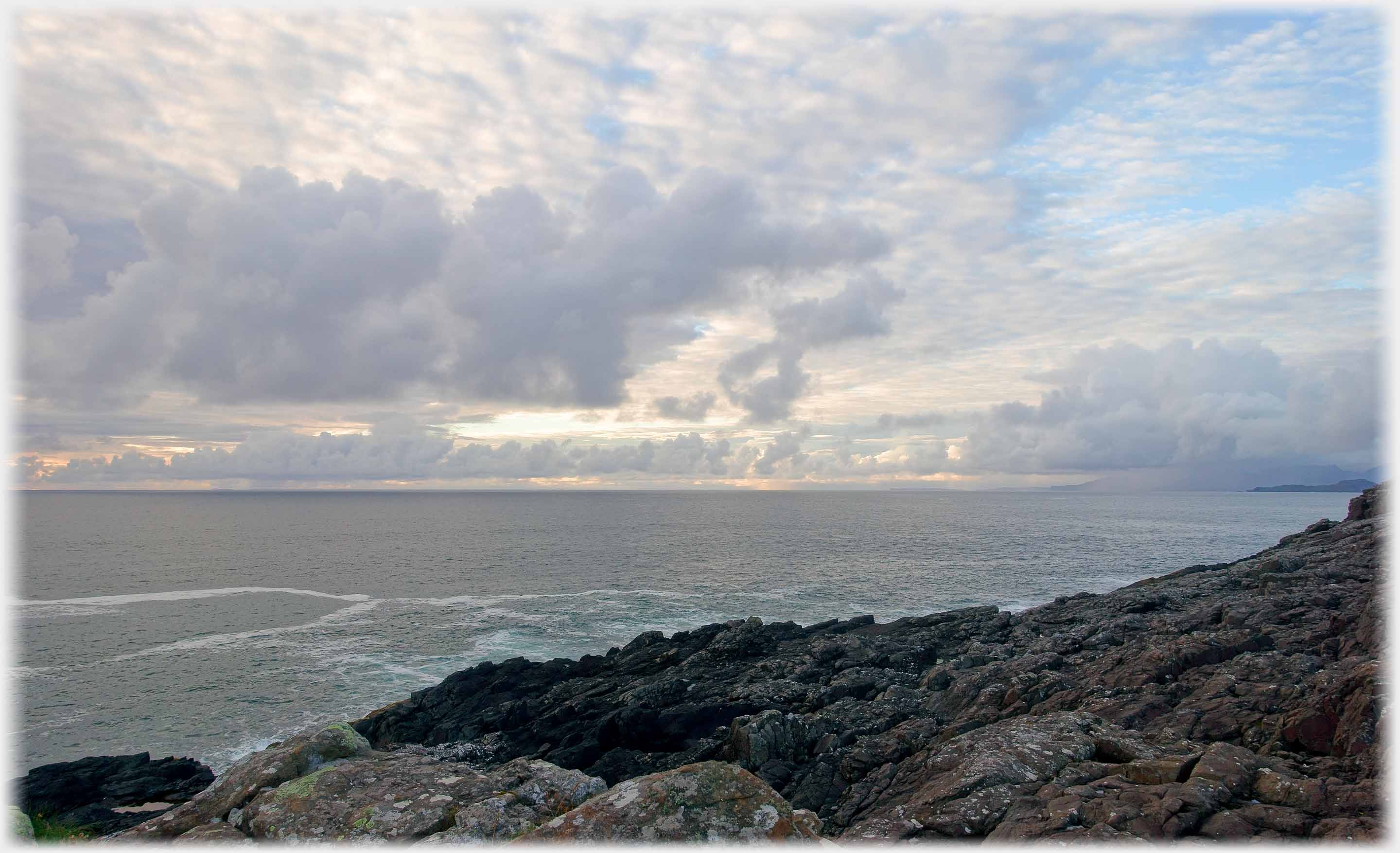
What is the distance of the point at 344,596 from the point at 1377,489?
96.2 m

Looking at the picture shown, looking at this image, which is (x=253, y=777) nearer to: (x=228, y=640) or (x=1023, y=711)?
(x=1023, y=711)

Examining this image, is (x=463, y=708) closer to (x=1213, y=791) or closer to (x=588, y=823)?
(x=588, y=823)

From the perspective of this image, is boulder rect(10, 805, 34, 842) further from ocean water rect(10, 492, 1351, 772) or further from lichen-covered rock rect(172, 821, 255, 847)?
ocean water rect(10, 492, 1351, 772)

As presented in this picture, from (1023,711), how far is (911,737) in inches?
184

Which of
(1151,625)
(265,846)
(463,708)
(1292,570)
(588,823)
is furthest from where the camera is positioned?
(1292,570)

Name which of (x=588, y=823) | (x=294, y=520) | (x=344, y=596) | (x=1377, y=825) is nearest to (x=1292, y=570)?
(x=1377, y=825)

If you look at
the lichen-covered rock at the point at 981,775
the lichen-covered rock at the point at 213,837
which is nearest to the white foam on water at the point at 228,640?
the lichen-covered rock at the point at 213,837

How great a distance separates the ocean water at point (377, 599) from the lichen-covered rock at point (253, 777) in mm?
25437

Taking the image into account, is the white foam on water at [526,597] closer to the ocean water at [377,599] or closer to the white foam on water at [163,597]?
the ocean water at [377,599]

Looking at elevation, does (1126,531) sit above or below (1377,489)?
below

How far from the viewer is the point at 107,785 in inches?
1099

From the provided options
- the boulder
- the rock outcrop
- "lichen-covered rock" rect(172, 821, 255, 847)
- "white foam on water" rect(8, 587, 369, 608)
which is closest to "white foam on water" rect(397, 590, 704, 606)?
"white foam on water" rect(8, 587, 369, 608)

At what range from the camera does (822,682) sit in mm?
30484

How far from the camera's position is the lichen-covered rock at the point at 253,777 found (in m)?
10.4
